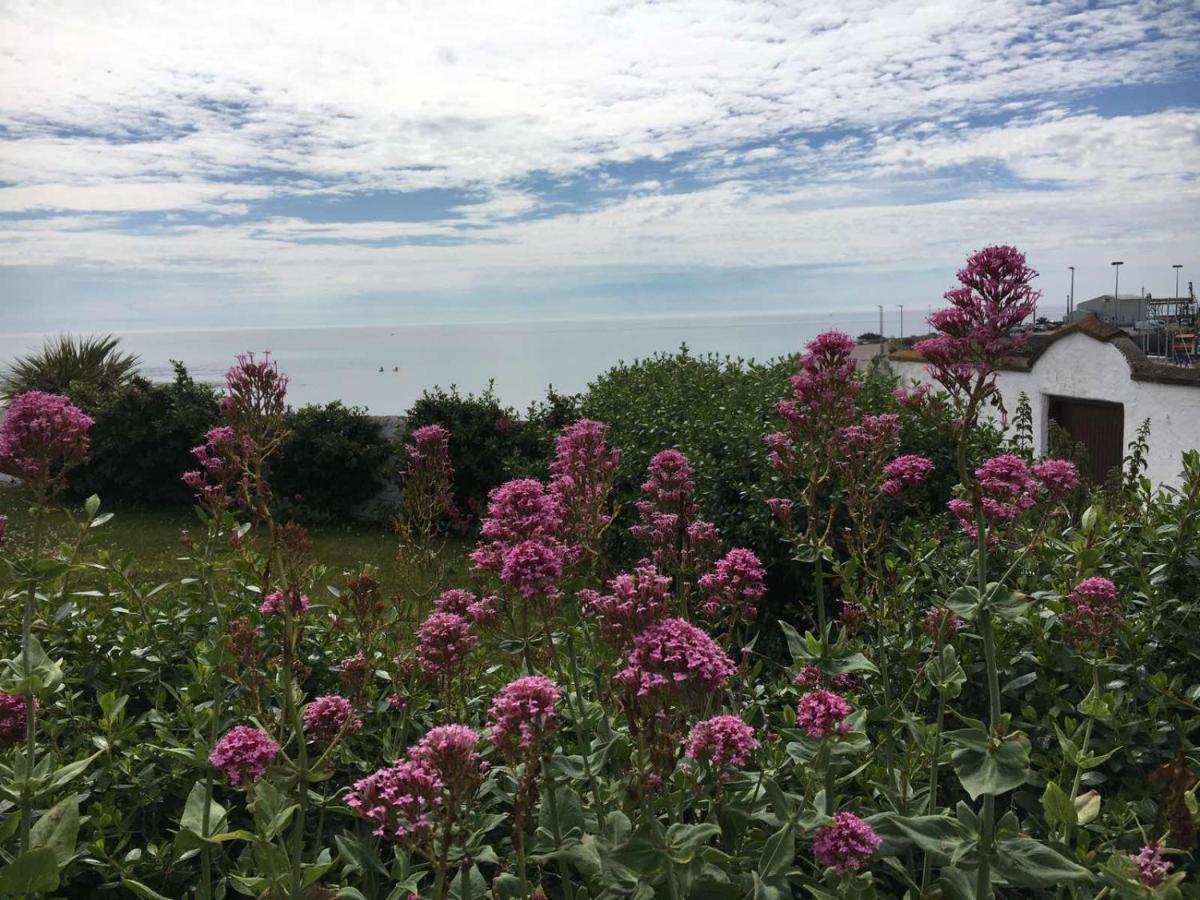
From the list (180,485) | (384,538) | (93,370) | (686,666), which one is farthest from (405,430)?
(686,666)

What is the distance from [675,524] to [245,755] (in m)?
2.01

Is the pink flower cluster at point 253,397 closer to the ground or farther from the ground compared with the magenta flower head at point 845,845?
farther from the ground

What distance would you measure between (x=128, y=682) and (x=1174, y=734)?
15.2ft

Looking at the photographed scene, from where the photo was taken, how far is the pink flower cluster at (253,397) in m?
3.22

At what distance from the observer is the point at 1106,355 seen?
13.8 meters

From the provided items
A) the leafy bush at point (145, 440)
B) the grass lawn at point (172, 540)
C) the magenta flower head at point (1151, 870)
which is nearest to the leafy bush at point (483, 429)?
the grass lawn at point (172, 540)

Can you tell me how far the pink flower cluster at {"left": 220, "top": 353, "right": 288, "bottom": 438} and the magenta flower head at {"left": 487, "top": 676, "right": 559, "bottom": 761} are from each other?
1.56 m

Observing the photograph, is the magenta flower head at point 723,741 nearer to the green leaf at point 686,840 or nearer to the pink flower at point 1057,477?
A: the green leaf at point 686,840

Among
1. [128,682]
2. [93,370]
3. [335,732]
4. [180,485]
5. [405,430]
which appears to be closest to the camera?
[335,732]

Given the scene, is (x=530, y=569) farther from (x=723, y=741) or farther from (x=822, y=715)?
(x=822, y=715)

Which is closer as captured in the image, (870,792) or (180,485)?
(870,792)

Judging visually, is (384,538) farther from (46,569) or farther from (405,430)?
(46,569)

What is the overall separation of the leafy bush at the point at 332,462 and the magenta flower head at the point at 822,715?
15.8m

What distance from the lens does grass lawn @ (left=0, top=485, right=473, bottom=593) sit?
42.9 ft
